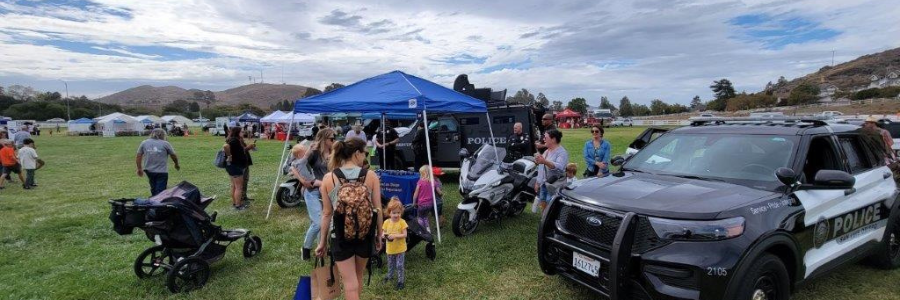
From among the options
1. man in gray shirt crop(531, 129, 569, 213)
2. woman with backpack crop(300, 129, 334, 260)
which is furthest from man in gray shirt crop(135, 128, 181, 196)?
man in gray shirt crop(531, 129, 569, 213)

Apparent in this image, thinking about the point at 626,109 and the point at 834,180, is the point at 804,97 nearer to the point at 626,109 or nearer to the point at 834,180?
the point at 626,109

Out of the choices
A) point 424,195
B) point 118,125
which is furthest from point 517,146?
point 118,125

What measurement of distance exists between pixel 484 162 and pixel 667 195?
362 cm

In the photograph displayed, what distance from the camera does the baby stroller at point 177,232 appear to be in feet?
14.3

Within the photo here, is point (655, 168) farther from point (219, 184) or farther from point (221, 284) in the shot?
point (219, 184)

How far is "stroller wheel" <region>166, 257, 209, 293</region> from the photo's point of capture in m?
4.34

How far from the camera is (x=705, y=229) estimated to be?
3.00 m

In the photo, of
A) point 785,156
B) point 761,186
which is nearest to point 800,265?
point 761,186

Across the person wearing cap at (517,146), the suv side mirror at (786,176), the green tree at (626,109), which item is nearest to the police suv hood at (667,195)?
→ the suv side mirror at (786,176)

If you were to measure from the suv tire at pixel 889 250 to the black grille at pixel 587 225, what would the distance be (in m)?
3.02

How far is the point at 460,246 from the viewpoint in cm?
583

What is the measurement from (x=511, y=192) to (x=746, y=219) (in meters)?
3.90

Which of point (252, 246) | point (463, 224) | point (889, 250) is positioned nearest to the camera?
point (889, 250)

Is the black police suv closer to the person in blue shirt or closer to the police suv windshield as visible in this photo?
the police suv windshield
